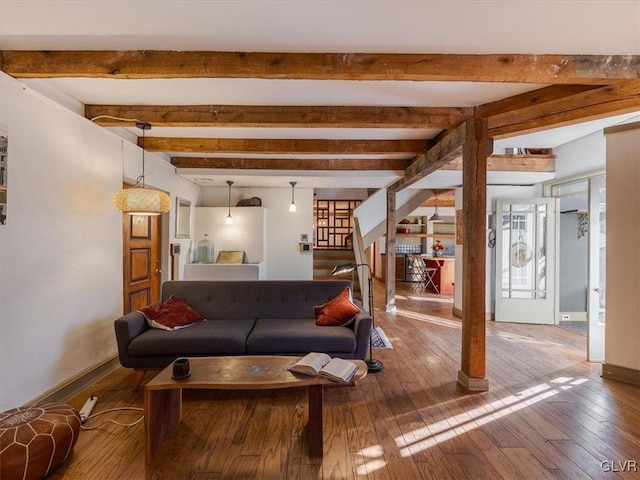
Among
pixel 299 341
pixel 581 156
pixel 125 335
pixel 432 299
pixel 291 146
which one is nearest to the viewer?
pixel 125 335

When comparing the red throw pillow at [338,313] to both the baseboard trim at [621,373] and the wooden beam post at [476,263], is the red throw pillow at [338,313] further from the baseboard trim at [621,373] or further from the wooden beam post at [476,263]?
the baseboard trim at [621,373]

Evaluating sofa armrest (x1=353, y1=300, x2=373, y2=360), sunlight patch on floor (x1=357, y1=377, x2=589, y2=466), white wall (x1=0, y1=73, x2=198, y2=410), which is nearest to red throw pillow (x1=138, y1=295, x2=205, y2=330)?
white wall (x1=0, y1=73, x2=198, y2=410)

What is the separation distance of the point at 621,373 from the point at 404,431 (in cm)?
249

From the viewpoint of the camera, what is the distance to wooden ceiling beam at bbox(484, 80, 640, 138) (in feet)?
7.73

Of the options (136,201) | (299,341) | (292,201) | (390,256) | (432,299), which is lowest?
(432,299)

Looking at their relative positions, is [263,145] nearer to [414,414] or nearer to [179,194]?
[179,194]

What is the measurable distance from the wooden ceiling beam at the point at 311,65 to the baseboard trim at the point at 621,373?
2674 mm

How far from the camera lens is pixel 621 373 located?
9.95ft

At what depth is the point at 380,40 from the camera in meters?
1.98

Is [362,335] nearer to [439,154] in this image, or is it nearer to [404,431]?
[404,431]

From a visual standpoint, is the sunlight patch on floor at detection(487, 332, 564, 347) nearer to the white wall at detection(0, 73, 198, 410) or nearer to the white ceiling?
the white ceiling

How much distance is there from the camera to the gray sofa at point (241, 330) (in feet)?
8.95

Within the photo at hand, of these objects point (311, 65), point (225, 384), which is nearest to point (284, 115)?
point (311, 65)

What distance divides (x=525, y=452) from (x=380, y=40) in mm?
2798
